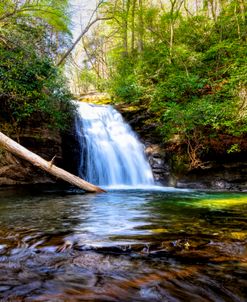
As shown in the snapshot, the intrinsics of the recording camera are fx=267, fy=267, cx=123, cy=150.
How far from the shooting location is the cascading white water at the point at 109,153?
11.1 meters

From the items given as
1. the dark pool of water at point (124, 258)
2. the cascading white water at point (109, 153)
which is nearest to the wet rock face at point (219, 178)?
the cascading white water at point (109, 153)

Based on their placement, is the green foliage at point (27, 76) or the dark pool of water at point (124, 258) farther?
the green foliage at point (27, 76)

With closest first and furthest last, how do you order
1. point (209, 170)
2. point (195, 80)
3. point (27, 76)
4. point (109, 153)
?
1. point (27, 76)
2. point (209, 170)
3. point (195, 80)
4. point (109, 153)

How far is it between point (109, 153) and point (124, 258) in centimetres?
906

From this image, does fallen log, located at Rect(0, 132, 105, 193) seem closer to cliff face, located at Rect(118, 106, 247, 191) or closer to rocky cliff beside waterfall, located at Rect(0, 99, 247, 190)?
rocky cliff beside waterfall, located at Rect(0, 99, 247, 190)

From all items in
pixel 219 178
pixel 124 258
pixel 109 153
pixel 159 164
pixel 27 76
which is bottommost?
pixel 219 178

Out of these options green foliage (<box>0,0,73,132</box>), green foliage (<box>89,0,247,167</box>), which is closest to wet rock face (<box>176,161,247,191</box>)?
green foliage (<box>89,0,247,167</box>)

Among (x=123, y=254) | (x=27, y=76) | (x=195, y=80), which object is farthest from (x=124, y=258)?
(x=195, y=80)

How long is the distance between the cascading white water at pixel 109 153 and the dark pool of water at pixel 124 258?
6.44 m

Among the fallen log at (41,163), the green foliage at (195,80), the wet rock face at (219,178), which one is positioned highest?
the green foliage at (195,80)

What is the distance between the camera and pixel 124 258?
2674mm

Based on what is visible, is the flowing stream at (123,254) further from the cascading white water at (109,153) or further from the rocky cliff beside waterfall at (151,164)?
the cascading white water at (109,153)

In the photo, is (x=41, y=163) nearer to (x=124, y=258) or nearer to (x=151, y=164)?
(x=124, y=258)

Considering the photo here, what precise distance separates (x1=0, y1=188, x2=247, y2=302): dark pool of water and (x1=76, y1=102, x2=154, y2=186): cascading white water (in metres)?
6.44
